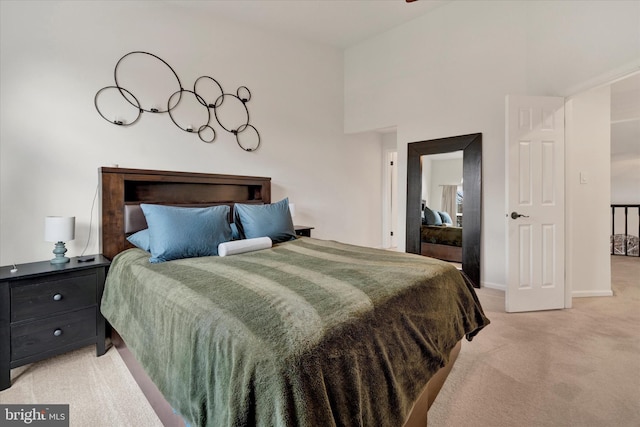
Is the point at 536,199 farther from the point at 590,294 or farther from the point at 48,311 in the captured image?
the point at 48,311

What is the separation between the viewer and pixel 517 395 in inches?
65.6

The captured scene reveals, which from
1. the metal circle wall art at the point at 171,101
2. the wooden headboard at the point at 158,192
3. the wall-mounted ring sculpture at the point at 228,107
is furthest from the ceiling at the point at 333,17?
the wooden headboard at the point at 158,192

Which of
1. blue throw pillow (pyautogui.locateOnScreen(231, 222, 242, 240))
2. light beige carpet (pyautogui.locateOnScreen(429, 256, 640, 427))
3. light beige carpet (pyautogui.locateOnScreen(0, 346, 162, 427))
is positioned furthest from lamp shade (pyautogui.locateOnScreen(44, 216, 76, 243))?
light beige carpet (pyautogui.locateOnScreen(429, 256, 640, 427))

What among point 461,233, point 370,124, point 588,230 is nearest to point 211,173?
point 370,124

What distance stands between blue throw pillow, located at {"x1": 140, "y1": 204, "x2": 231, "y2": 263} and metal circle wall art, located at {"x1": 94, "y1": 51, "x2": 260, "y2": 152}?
1.21 meters

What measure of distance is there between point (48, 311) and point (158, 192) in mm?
1296

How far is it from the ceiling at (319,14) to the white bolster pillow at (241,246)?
2.71m

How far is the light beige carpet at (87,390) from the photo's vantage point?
5.00ft

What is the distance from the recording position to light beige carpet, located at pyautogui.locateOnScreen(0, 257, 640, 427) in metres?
1.51

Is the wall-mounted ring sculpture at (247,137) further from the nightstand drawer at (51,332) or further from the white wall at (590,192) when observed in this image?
the white wall at (590,192)

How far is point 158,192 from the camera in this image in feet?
9.53

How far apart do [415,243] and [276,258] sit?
2719 millimetres

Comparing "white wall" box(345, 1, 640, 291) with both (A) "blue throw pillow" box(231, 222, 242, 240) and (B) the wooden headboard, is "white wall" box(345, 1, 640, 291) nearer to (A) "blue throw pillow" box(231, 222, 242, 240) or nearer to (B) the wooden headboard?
(B) the wooden headboard

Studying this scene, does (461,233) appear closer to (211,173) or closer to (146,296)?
(211,173)
